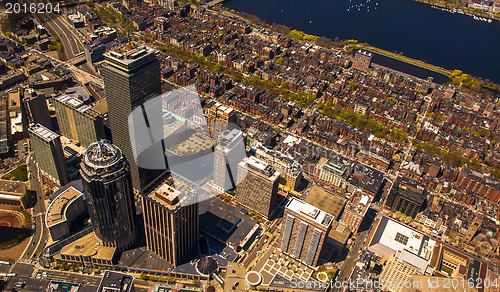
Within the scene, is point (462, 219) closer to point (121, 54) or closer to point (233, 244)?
point (233, 244)

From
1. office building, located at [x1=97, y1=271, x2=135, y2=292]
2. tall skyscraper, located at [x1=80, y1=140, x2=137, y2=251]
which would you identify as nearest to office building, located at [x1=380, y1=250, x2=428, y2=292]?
office building, located at [x1=97, y1=271, x2=135, y2=292]

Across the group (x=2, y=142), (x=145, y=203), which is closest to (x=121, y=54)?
(x=145, y=203)

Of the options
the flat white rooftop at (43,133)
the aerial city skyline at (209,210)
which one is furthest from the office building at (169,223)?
the flat white rooftop at (43,133)

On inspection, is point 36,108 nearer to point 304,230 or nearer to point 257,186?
point 257,186

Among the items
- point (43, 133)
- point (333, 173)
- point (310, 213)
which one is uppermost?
point (43, 133)

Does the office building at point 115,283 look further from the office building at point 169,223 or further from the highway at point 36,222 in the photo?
the highway at point 36,222

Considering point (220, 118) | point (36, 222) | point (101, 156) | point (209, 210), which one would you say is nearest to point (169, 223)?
point (101, 156)

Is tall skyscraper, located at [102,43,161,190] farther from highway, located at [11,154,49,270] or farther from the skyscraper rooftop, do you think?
highway, located at [11,154,49,270]
